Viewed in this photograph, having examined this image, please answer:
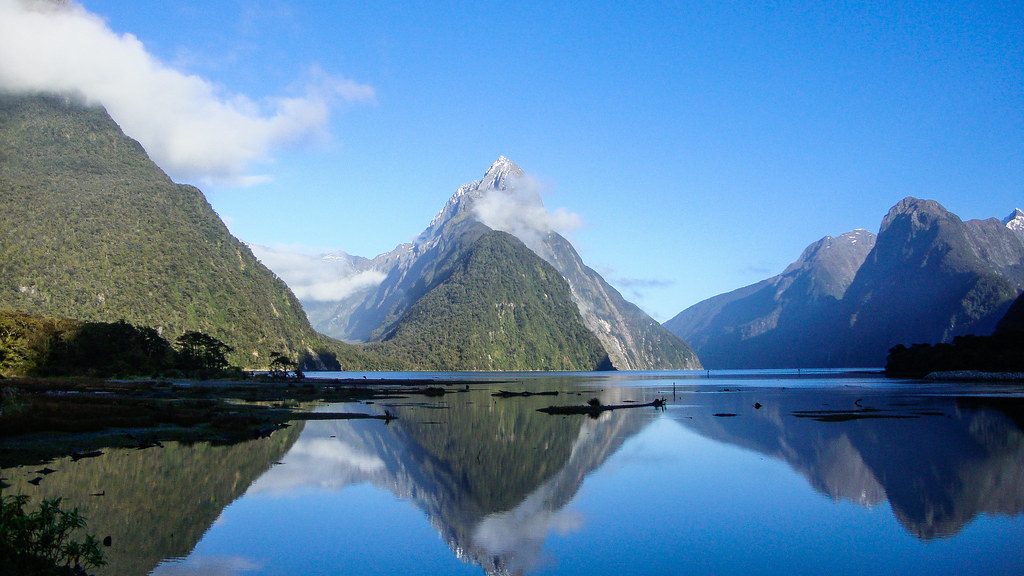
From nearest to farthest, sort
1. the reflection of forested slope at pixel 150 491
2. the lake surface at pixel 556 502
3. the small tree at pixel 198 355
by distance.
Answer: the reflection of forested slope at pixel 150 491
the lake surface at pixel 556 502
the small tree at pixel 198 355

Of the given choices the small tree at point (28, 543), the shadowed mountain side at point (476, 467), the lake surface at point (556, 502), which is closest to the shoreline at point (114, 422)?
the lake surface at point (556, 502)

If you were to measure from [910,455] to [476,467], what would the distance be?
86.7 feet

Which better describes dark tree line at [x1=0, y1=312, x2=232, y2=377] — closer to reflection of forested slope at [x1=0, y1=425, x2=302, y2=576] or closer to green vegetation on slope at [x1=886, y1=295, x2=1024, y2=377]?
reflection of forested slope at [x1=0, y1=425, x2=302, y2=576]

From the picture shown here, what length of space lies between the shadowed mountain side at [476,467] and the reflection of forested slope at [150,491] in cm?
226

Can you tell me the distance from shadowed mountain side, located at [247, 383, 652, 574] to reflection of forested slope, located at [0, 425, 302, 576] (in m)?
2.26

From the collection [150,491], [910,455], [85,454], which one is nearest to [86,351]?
[85,454]

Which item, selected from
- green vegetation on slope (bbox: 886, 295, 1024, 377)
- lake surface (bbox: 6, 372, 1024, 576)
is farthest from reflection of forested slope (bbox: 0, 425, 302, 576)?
green vegetation on slope (bbox: 886, 295, 1024, 377)

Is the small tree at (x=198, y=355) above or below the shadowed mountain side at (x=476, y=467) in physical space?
above

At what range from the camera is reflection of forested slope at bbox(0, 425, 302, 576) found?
71.3 ft

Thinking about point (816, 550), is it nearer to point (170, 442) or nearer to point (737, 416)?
point (170, 442)

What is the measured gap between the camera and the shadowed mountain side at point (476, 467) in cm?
2592

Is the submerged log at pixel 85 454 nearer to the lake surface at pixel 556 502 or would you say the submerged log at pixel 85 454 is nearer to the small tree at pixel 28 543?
the lake surface at pixel 556 502

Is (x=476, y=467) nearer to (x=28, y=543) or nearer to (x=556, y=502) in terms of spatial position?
(x=556, y=502)

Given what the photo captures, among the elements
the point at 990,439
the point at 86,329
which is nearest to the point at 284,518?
the point at 990,439
